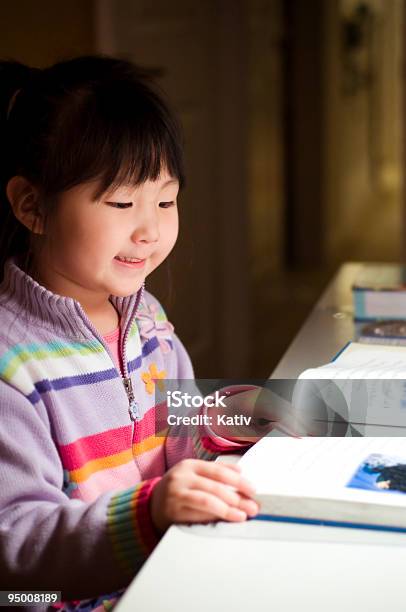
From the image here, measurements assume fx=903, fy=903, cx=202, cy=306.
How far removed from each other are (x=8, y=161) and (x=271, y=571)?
567 mm

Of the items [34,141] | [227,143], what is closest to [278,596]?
[34,141]

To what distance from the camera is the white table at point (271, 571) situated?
0.66 meters

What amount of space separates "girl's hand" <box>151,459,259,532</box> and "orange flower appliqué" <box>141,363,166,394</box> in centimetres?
29

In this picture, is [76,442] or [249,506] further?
[76,442]

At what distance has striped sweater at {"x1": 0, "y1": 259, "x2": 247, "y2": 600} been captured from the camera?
829 millimetres

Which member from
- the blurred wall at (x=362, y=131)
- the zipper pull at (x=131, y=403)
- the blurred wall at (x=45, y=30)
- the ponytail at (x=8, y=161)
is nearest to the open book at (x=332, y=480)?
the zipper pull at (x=131, y=403)

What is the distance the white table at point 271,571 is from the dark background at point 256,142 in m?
0.59

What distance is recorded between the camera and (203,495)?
0.77 metres

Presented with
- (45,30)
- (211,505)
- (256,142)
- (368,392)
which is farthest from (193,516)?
(256,142)

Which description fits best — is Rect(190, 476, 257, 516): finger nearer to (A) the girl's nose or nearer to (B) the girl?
(B) the girl

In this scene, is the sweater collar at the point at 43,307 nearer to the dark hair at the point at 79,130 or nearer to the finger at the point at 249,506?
the dark hair at the point at 79,130

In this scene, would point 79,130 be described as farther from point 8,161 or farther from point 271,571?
point 271,571

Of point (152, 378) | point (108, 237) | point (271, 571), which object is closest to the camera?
point (271, 571)

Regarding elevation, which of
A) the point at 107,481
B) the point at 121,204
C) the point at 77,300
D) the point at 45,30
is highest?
the point at 45,30
